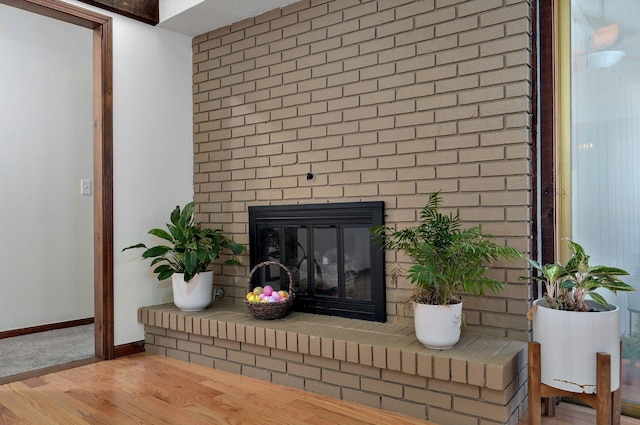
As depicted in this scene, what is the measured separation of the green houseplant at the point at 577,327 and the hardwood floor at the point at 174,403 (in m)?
0.37

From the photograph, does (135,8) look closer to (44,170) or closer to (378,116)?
(44,170)

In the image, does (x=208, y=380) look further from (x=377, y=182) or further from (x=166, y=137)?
(x=166, y=137)

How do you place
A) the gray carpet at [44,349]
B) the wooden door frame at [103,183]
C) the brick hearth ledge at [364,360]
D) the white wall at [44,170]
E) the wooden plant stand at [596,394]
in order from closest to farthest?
the wooden plant stand at [596,394], the brick hearth ledge at [364,360], the gray carpet at [44,349], the wooden door frame at [103,183], the white wall at [44,170]

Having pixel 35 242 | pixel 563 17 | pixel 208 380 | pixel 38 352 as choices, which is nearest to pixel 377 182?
pixel 563 17

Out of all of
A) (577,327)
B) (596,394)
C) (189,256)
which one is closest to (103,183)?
Result: (189,256)

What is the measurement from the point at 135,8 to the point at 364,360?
2525 mm

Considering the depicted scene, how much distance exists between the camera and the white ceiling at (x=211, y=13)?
2.91 meters

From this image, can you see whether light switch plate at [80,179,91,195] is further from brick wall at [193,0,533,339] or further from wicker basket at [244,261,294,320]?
wicker basket at [244,261,294,320]

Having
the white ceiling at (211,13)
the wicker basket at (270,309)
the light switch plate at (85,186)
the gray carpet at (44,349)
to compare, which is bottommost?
the gray carpet at (44,349)

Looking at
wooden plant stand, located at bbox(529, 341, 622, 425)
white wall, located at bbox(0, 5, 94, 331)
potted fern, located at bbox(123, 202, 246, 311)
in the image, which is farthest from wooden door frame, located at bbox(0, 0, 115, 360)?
wooden plant stand, located at bbox(529, 341, 622, 425)

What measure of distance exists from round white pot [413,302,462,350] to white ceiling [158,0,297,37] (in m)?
1.97

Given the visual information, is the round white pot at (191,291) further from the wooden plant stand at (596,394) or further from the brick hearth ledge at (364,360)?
the wooden plant stand at (596,394)

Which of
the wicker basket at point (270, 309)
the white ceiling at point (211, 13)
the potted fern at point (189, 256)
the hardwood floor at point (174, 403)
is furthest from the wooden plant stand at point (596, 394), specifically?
the white ceiling at point (211, 13)

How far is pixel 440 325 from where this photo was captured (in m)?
1.99
